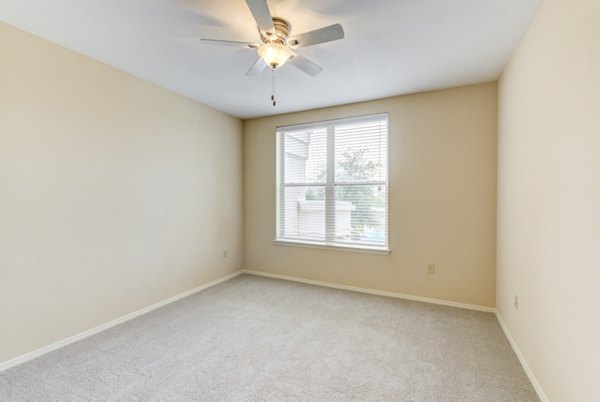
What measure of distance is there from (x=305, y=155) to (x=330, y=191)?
0.69m

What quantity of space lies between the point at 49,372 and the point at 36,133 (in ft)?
6.06

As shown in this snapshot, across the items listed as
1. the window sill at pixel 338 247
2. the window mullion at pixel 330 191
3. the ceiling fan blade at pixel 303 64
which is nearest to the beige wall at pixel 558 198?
the window sill at pixel 338 247

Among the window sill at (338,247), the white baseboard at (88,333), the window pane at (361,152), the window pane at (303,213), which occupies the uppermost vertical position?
the window pane at (361,152)

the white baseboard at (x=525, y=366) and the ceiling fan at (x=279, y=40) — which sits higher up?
the ceiling fan at (x=279, y=40)

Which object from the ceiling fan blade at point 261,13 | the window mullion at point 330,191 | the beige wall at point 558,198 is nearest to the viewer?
the beige wall at point 558,198

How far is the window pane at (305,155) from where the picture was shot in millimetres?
4125

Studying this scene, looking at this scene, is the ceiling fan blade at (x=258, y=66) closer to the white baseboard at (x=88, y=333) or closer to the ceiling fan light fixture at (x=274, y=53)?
the ceiling fan light fixture at (x=274, y=53)

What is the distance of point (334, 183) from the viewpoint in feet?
13.2

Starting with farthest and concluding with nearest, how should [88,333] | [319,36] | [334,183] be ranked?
[334,183] → [88,333] → [319,36]

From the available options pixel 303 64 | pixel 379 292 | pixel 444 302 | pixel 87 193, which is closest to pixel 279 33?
pixel 303 64

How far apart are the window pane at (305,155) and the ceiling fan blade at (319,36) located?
218 centimetres

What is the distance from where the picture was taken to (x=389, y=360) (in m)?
2.22

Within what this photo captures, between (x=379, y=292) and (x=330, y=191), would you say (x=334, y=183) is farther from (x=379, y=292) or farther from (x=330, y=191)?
(x=379, y=292)

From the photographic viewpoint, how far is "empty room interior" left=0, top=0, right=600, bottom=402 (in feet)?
5.91
